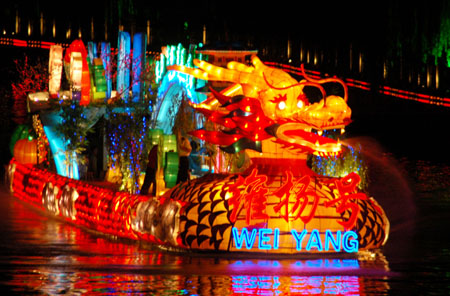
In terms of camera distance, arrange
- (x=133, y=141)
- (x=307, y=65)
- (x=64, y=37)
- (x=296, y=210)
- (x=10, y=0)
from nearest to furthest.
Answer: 1. (x=296, y=210)
2. (x=133, y=141)
3. (x=307, y=65)
4. (x=10, y=0)
5. (x=64, y=37)

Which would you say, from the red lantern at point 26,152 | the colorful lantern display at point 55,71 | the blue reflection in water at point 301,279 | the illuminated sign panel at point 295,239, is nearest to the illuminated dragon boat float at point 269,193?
the illuminated sign panel at point 295,239

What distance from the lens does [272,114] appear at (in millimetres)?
14641

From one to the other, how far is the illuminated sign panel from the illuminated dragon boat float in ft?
0.05

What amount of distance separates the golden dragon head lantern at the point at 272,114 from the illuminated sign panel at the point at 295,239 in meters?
1.23

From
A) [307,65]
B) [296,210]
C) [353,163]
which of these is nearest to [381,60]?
[307,65]

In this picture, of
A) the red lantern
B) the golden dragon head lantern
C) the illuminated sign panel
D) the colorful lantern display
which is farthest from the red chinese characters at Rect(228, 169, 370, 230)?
the colorful lantern display

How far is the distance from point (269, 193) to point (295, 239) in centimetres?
76

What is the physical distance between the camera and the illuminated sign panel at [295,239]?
548 inches

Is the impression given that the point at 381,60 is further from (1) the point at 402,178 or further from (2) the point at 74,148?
(2) the point at 74,148

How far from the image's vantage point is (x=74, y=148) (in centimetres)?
2503

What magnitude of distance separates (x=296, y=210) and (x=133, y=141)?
8455 mm

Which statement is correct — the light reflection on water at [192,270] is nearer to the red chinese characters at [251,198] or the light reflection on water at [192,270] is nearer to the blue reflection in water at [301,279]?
the blue reflection in water at [301,279]

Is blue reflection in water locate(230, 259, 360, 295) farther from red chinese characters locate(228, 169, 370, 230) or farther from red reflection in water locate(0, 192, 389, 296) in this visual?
red chinese characters locate(228, 169, 370, 230)

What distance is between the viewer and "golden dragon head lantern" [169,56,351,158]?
14289 millimetres
